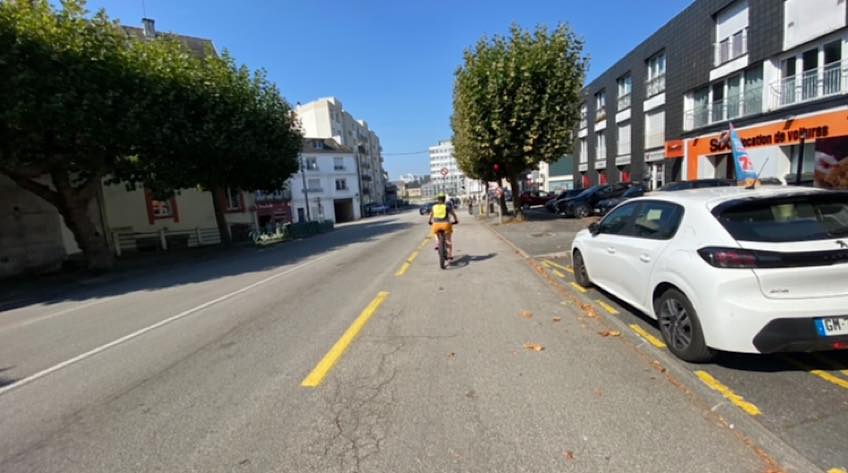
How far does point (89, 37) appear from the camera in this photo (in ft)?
37.4

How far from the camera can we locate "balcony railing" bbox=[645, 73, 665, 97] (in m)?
24.2

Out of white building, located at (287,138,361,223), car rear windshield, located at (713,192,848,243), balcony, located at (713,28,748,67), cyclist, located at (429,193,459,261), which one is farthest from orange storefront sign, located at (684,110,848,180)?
white building, located at (287,138,361,223)

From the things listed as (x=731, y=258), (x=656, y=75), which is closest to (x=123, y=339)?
(x=731, y=258)

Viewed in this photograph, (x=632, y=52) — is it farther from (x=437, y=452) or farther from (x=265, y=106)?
(x=437, y=452)

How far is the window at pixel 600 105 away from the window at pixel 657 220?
31158mm

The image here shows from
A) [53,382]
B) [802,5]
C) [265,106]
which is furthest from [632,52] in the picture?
[53,382]

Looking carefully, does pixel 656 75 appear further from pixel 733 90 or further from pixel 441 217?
pixel 441 217

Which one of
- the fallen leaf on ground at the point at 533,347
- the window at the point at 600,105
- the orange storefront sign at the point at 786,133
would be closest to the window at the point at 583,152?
the window at the point at 600,105

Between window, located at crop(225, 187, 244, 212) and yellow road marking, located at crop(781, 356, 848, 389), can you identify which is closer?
yellow road marking, located at crop(781, 356, 848, 389)

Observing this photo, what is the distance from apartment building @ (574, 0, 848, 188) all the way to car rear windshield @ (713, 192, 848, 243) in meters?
12.3

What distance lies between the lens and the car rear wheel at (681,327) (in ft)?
11.5

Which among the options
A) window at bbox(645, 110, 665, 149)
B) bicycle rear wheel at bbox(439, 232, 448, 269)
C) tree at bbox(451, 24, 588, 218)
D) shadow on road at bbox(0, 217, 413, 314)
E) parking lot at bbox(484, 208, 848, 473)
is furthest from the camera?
window at bbox(645, 110, 665, 149)

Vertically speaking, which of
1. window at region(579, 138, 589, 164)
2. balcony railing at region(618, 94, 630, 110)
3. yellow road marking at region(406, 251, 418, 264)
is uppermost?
balcony railing at region(618, 94, 630, 110)

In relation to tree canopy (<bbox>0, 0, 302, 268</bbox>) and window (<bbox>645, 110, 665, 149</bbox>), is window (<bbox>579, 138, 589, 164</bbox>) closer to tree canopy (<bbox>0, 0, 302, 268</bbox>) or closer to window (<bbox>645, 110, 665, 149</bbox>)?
window (<bbox>645, 110, 665, 149</bbox>)
